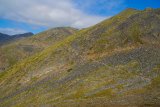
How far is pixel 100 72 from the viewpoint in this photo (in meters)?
124

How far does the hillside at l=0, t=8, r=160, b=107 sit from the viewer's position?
96956mm

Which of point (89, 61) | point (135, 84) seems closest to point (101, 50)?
point (89, 61)

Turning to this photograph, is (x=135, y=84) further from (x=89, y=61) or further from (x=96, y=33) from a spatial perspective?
(x=96, y=33)

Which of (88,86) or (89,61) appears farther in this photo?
(89,61)

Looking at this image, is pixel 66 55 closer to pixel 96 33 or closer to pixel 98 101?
pixel 96 33

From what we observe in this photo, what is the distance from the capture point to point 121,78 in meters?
110

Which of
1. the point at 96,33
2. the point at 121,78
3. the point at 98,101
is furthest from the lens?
the point at 96,33

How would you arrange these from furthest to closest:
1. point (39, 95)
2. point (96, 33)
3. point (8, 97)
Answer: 1. point (96, 33)
2. point (8, 97)
3. point (39, 95)

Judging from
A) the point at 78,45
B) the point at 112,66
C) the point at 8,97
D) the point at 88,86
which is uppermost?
the point at 78,45

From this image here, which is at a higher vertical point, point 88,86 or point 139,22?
point 139,22

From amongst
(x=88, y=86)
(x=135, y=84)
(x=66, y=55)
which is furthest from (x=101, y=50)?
(x=135, y=84)

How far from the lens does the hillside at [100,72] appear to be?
9696 centimetres

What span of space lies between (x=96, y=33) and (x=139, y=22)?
31848 mm

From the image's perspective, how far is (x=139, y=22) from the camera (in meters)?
166
